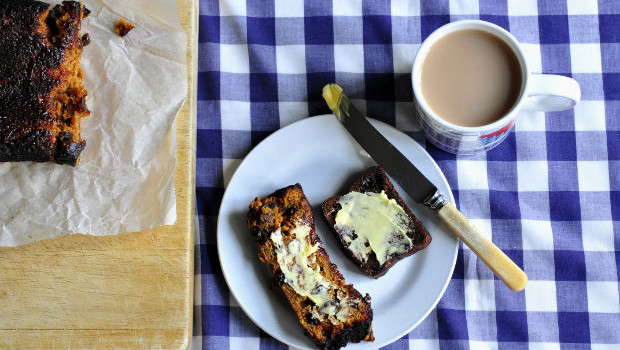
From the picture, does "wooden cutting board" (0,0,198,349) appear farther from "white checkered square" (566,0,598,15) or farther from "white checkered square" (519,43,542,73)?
"white checkered square" (566,0,598,15)

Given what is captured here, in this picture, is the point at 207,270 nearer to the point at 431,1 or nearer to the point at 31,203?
the point at 31,203

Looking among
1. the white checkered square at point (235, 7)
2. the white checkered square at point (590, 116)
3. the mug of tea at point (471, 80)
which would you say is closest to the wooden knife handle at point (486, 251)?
the mug of tea at point (471, 80)

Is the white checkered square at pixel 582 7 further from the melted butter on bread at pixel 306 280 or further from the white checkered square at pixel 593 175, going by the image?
the melted butter on bread at pixel 306 280

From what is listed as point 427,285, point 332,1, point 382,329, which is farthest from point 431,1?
point 382,329

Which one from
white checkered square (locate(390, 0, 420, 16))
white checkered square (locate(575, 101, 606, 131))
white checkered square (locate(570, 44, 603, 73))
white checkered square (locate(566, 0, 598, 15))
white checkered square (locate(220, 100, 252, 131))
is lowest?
white checkered square (locate(575, 101, 606, 131))

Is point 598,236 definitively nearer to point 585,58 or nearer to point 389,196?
point 585,58

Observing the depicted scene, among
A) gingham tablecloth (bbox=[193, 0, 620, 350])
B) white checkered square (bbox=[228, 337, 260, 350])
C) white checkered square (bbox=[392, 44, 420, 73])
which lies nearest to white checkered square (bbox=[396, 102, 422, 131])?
gingham tablecloth (bbox=[193, 0, 620, 350])
